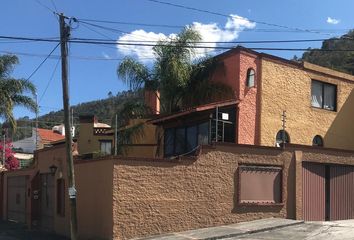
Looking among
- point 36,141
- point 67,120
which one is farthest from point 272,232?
point 36,141

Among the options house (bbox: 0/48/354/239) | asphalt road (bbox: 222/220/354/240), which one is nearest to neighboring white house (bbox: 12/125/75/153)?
→ house (bbox: 0/48/354/239)

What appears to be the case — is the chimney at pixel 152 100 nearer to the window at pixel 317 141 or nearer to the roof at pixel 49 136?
the window at pixel 317 141

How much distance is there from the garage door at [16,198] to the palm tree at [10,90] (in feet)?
11.3

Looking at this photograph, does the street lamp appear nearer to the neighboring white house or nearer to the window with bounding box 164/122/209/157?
the window with bounding box 164/122/209/157

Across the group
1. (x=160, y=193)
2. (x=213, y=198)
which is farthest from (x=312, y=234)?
(x=160, y=193)

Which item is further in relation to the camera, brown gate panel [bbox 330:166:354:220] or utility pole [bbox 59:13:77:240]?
brown gate panel [bbox 330:166:354:220]

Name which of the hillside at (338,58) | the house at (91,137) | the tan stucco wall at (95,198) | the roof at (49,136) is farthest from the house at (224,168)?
the roof at (49,136)

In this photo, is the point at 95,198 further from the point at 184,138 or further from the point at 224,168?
the point at 184,138

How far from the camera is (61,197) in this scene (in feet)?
73.7

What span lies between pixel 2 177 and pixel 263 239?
63.9 ft

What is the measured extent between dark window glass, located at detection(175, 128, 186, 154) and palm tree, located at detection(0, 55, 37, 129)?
34.5 ft

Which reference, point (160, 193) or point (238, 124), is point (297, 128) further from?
point (160, 193)

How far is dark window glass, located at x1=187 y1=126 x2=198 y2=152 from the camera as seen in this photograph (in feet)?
78.3

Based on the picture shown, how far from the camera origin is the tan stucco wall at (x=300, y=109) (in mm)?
25188
